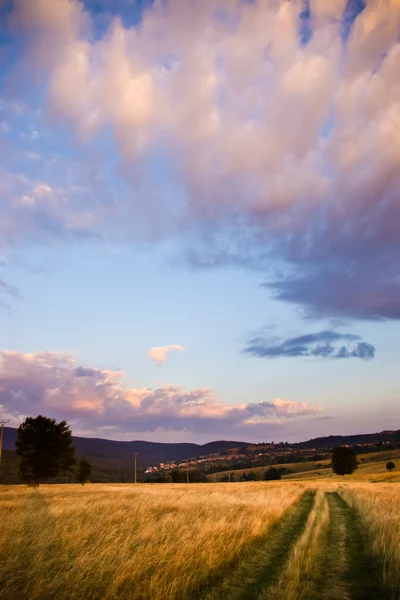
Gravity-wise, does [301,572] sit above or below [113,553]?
below

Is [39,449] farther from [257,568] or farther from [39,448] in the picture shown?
[257,568]

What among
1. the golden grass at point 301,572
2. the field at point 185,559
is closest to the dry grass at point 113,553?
the field at point 185,559


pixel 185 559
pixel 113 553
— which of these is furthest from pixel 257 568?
pixel 113 553

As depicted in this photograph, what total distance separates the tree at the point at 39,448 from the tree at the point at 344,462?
67.9m

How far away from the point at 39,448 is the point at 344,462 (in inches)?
2834

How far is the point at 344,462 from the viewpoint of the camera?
93.0 m

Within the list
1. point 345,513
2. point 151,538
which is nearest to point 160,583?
point 151,538

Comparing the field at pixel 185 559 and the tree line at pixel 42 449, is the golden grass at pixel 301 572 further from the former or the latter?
the tree line at pixel 42 449

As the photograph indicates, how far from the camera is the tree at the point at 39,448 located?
171 ft

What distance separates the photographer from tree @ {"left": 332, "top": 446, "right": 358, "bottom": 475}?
92812 millimetres

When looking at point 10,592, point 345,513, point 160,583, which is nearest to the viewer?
point 10,592

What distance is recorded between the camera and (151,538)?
36.0ft

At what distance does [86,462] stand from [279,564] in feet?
240

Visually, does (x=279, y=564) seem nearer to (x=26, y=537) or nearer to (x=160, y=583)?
(x=160, y=583)
